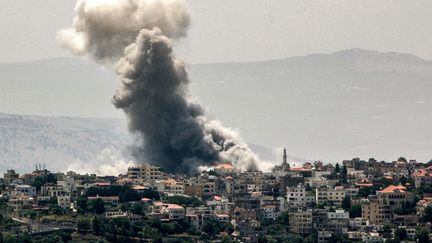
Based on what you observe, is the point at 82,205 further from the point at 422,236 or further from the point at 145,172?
the point at 422,236

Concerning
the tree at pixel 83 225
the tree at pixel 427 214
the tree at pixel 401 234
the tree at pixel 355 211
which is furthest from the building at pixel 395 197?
the tree at pixel 83 225

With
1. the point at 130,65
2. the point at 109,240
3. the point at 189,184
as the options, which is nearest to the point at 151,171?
the point at 189,184

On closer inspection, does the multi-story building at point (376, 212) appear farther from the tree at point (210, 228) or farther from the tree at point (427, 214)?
the tree at point (210, 228)

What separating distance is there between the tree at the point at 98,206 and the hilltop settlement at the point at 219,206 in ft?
0.20

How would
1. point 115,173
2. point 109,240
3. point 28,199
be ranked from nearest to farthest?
point 109,240 → point 28,199 → point 115,173

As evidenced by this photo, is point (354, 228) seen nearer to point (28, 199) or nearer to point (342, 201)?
point (342, 201)

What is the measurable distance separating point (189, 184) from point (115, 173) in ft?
52.4

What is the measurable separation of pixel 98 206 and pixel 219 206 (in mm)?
8468

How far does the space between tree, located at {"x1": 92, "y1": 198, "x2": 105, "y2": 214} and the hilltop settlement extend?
0.06 meters

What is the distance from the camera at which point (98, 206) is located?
124 meters

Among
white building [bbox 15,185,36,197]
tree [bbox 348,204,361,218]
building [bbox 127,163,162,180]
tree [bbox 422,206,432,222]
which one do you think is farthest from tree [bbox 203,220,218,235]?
building [bbox 127,163,162,180]

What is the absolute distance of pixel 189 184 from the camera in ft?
452

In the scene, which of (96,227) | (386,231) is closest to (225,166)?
(386,231)

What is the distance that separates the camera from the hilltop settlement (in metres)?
118
